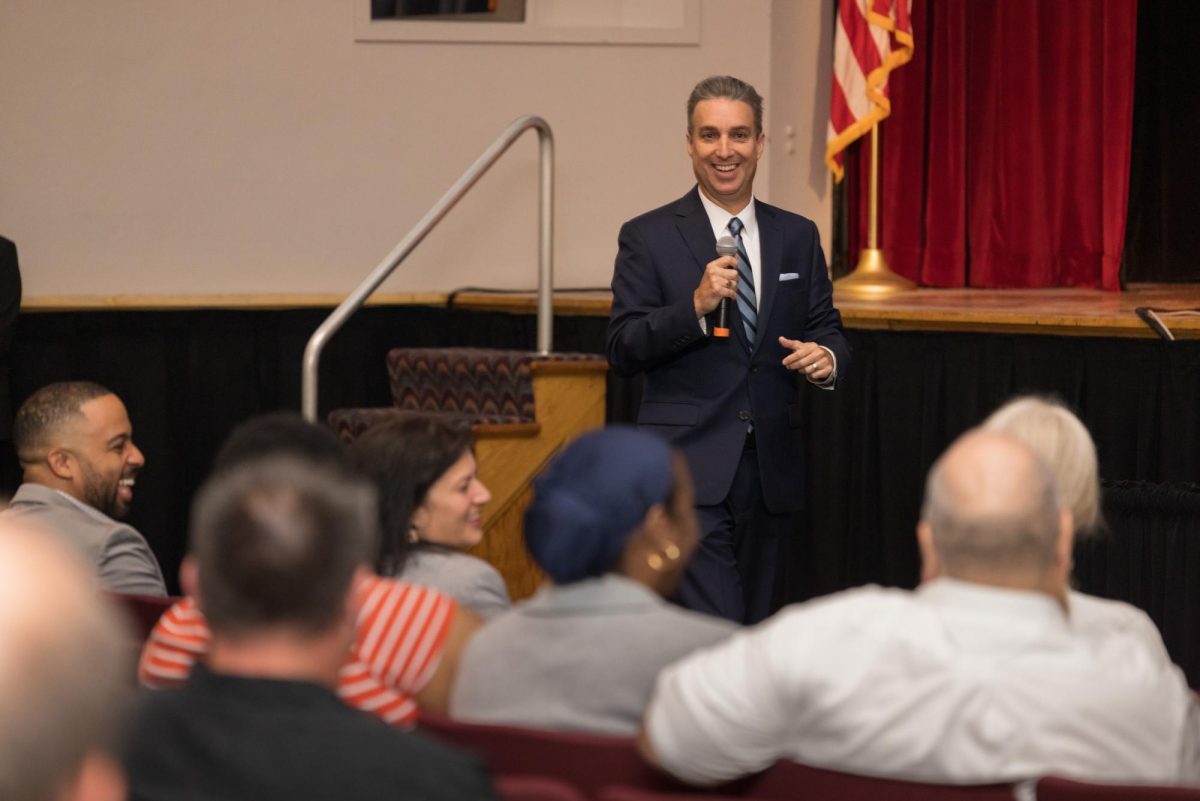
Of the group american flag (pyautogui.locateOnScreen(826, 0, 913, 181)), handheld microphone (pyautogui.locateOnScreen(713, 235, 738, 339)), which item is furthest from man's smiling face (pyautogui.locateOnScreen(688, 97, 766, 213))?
american flag (pyautogui.locateOnScreen(826, 0, 913, 181))

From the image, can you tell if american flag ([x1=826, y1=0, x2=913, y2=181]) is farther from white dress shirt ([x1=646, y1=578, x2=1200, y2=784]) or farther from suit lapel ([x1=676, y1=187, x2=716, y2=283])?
white dress shirt ([x1=646, y1=578, x2=1200, y2=784])

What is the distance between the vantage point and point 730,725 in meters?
1.83

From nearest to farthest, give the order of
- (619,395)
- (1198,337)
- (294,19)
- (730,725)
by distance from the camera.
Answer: (730,725) < (1198,337) < (619,395) < (294,19)

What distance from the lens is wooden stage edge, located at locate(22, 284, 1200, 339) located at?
4.64 metres

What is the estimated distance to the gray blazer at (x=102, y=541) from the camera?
3193 mm

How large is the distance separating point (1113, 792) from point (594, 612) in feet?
2.23

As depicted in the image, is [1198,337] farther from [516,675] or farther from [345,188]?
[345,188]

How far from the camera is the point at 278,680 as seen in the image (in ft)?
5.07

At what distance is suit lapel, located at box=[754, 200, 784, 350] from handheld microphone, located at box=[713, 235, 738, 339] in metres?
0.12

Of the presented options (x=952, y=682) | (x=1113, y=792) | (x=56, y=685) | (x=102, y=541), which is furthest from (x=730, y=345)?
(x=56, y=685)

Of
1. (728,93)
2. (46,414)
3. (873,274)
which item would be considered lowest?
(46,414)

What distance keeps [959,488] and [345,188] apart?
5.45m

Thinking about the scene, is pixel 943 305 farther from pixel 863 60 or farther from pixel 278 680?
A: pixel 278 680

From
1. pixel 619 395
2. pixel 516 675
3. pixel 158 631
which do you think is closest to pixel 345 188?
pixel 619 395
